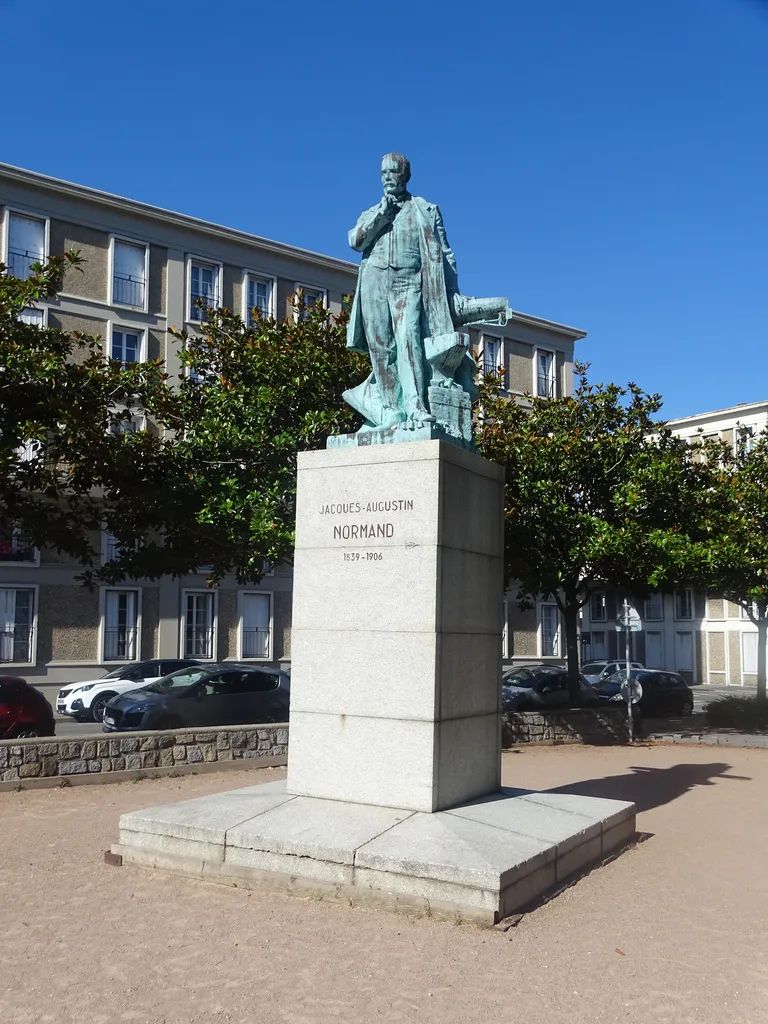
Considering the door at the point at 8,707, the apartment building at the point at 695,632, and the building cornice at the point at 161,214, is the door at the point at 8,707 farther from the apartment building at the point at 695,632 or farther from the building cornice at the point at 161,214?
the apartment building at the point at 695,632

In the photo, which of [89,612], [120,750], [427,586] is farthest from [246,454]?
[89,612]

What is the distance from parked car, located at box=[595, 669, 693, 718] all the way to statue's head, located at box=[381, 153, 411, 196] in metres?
19.3

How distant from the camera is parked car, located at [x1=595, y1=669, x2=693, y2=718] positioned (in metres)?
26.4

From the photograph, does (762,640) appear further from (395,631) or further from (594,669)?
(395,631)

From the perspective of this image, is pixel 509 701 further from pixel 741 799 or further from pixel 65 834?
pixel 65 834

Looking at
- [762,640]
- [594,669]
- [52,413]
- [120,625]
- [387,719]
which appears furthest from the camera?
[594,669]

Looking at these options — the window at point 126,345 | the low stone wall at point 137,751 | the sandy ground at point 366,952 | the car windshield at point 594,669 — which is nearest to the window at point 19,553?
the window at point 126,345

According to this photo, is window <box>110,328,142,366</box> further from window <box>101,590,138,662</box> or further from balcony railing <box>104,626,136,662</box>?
balcony railing <box>104,626,136,662</box>

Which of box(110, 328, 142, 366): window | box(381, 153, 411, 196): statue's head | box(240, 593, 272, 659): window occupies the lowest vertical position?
box(240, 593, 272, 659): window

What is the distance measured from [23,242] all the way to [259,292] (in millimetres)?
8742

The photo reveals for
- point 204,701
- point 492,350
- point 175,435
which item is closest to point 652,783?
point 204,701

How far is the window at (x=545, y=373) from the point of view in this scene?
147 ft

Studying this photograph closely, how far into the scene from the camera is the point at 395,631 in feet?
26.2

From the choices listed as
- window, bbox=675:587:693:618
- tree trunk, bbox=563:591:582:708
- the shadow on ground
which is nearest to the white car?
tree trunk, bbox=563:591:582:708
